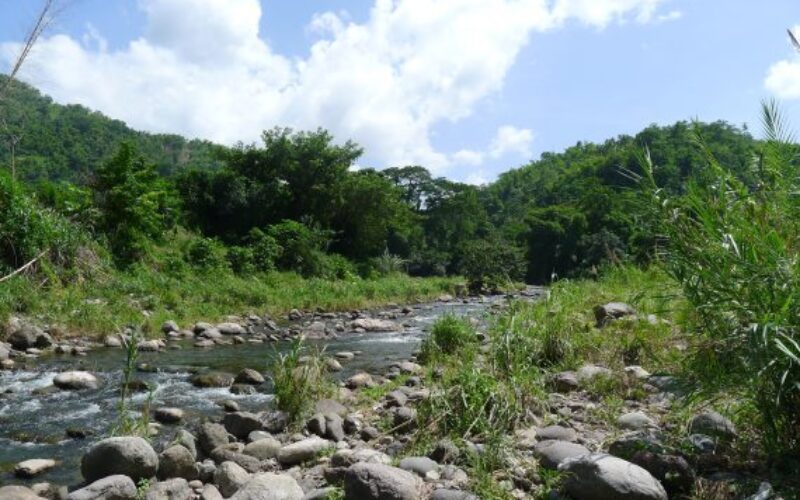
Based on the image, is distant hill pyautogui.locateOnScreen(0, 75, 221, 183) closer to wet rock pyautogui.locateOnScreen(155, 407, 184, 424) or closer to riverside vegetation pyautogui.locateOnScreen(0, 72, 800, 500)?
riverside vegetation pyautogui.locateOnScreen(0, 72, 800, 500)

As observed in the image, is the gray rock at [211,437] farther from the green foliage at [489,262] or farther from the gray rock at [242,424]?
the green foliage at [489,262]

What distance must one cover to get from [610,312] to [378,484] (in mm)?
6084

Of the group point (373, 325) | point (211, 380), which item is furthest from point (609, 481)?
point (373, 325)

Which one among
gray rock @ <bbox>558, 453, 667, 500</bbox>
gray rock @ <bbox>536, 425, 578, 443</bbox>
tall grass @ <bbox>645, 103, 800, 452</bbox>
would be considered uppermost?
tall grass @ <bbox>645, 103, 800, 452</bbox>

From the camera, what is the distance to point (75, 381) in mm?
8883

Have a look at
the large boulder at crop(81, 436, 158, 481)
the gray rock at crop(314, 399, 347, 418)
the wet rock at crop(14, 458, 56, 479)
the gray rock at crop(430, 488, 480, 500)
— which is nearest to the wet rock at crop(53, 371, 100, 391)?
the wet rock at crop(14, 458, 56, 479)

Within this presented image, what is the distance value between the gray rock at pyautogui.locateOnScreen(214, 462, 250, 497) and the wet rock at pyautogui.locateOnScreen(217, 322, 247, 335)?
10886mm

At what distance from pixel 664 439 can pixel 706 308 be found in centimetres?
109

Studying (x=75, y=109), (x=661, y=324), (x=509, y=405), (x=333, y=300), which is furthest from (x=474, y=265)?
(x=75, y=109)

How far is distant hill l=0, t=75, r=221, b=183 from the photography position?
47.0 metres

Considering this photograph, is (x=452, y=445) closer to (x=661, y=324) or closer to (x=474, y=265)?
(x=661, y=324)

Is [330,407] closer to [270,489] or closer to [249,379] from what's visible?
[270,489]

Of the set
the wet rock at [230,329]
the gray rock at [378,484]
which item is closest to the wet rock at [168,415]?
the gray rock at [378,484]

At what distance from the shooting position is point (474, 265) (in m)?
37.3
